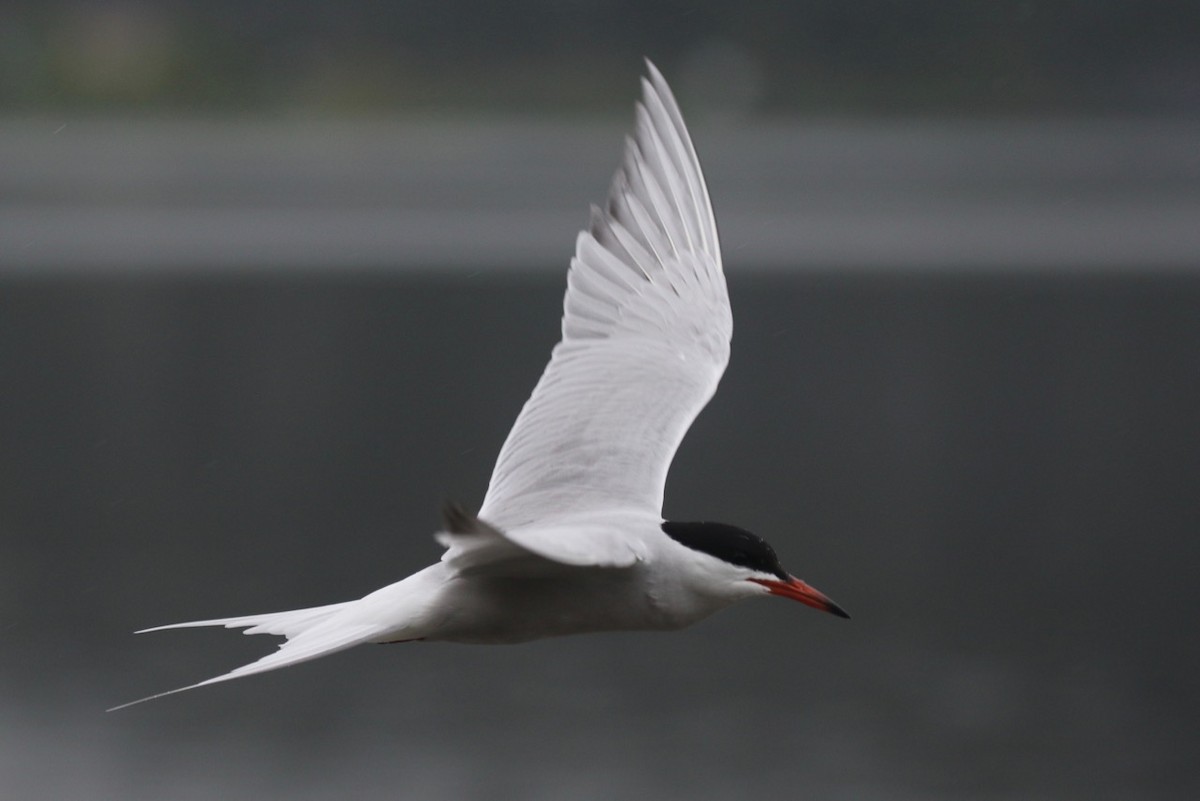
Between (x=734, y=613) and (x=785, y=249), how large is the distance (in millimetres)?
19562

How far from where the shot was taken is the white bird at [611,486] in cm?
500

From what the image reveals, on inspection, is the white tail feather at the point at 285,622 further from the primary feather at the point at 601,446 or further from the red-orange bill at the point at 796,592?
the red-orange bill at the point at 796,592

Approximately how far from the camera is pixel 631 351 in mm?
6281

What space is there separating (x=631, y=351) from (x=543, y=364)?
1277 centimetres

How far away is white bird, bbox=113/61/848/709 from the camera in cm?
500

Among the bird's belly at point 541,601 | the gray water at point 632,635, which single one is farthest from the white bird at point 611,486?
the gray water at point 632,635

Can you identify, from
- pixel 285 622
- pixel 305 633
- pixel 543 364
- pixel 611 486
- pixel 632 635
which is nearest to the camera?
pixel 305 633

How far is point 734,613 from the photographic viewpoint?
42.0 feet

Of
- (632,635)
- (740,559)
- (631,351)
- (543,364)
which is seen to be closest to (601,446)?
(631,351)

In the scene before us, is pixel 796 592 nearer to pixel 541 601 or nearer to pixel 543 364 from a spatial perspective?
pixel 541 601

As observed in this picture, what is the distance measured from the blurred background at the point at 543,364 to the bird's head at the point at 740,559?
450 cm

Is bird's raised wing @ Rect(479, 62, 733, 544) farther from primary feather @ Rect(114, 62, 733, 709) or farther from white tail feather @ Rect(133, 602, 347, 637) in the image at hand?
white tail feather @ Rect(133, 602, 347, 637)

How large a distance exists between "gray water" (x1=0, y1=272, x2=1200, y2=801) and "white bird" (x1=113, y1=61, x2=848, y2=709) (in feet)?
12.4

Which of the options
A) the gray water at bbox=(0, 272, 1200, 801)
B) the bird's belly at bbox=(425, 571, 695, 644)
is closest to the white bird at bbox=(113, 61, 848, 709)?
the bird's belly at bbox=(425, 571, 695, 644)
